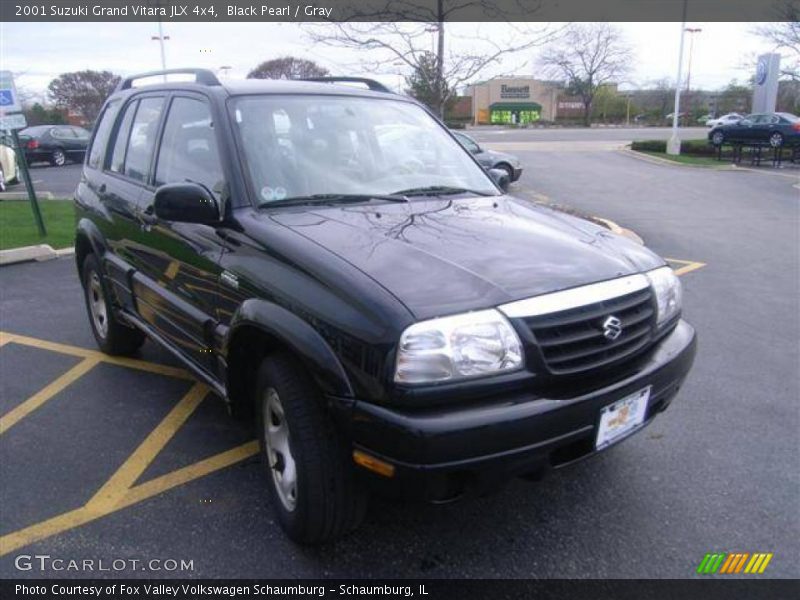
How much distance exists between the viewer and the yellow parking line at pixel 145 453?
126 inches

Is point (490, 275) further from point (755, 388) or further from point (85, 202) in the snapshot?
point (85, 202)

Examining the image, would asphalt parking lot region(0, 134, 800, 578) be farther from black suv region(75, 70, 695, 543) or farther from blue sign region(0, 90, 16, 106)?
blue sign region(0, 90, 16, 106)

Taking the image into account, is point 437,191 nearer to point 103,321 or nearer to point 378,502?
point 378,502

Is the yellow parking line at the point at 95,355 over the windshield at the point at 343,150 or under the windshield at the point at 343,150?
under

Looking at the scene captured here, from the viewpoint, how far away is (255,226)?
9.40 ft

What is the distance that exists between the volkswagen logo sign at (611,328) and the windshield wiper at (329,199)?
123 cm

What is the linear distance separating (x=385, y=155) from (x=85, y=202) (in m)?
2.64

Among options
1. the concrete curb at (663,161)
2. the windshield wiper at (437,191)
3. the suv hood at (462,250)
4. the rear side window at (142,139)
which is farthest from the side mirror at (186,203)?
the concrete curb at (663,161)

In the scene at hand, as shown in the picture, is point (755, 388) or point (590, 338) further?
point (755, 388)

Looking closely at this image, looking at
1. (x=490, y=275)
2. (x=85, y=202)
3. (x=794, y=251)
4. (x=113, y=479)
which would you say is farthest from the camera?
(x=794, y=251)

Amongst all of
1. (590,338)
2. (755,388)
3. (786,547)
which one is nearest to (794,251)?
(755,388)

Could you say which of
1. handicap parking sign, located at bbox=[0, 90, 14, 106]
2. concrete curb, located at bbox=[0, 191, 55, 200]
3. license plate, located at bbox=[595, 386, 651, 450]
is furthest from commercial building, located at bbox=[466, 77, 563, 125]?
license plate, located at bbox=[595, 386, 651, 450]

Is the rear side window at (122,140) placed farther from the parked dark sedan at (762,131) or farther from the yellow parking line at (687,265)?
the parked dark sedan at (762,131)

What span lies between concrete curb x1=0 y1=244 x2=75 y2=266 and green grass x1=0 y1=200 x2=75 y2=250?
328 mm
